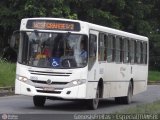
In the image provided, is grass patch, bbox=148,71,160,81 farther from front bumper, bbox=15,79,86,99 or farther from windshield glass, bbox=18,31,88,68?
front bumper, bbox=15,79,86,99

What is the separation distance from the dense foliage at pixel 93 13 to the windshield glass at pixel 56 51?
22.9 meters

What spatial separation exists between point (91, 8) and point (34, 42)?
29.2m

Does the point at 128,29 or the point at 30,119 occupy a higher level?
the point at 128,29

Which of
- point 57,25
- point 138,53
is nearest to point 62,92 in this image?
point 57,25

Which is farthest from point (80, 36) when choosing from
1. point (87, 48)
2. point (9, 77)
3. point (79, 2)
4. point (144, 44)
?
point (79, 2)

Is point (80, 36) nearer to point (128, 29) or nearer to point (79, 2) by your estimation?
point (79, 2)

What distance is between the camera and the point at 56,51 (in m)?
18.8

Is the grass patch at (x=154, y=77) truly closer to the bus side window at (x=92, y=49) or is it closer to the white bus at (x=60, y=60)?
the white bus at (x=60, y=60)

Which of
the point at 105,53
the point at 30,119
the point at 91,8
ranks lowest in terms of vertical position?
the point at 30,119

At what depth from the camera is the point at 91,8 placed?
158 feet

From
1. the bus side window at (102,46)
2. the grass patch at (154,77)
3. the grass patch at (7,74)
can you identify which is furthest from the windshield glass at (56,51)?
the grass patch at (154,77)

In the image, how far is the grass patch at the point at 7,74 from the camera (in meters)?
28.6

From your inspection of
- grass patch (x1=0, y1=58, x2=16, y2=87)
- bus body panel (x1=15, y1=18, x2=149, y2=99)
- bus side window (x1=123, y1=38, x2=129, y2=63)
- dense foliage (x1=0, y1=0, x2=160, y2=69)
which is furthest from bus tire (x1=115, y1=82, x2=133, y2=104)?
dense foliage (x1=0, y1=0, x2=160, y2=69)

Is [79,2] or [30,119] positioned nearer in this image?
[30,119]
